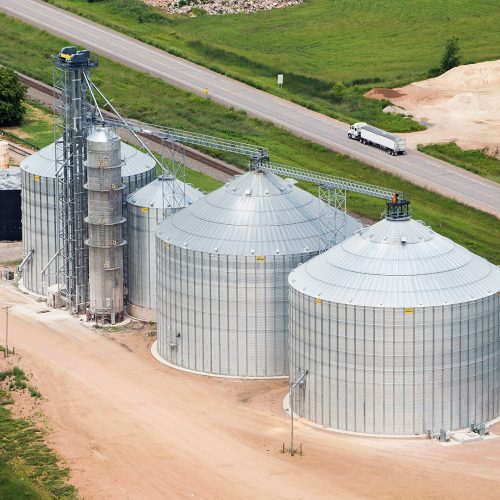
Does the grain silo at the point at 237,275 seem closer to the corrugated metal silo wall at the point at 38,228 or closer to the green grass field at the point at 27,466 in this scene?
the green grass field at the point at 27,466

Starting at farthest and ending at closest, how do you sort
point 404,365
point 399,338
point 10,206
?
1. point 10,206
2. point 404,365
3. point 399,338

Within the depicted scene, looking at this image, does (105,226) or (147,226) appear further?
(147,226)

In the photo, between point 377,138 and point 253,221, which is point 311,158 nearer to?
point 377,138

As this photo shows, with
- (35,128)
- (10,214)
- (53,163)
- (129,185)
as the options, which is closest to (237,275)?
(129,185)

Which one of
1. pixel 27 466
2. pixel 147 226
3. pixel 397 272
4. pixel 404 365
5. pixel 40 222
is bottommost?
pixel 27 466

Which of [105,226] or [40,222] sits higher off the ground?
[105,226]

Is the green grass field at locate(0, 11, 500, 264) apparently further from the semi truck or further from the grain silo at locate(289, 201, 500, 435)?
the grain silo at locate(289, 201, 500, 435)
